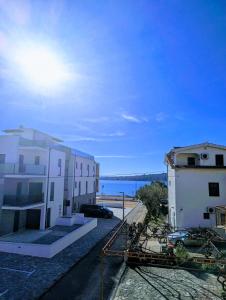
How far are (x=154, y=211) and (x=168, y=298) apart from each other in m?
24.1

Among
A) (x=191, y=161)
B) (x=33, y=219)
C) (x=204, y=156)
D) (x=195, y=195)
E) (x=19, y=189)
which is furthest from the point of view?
(x=191, y=161)

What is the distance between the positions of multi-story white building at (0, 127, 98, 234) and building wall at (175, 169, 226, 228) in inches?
494

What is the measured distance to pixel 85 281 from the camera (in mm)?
14125

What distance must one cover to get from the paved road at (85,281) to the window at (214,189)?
12.1 metres

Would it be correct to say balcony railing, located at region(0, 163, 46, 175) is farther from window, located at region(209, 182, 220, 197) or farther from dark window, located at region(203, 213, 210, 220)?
window, located at region(209, 182, 220, 197)

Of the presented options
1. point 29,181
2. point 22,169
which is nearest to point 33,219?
point 29,181

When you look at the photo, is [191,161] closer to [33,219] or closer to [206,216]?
[206,216]

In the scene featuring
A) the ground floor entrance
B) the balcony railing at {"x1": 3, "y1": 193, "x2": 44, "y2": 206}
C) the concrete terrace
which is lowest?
the concrete terrace

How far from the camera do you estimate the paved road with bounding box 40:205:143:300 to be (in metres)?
12.4

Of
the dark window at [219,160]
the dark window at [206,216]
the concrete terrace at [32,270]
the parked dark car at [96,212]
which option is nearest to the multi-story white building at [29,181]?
the concrete terrace at [32,270]

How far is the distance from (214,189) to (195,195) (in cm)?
193

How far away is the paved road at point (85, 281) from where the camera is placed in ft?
40.6

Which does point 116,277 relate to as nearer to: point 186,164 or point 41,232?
point 41,232

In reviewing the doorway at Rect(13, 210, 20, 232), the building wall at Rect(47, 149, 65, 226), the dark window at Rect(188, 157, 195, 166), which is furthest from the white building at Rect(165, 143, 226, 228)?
the doorway at Rect(13, 210, 20, 232)
